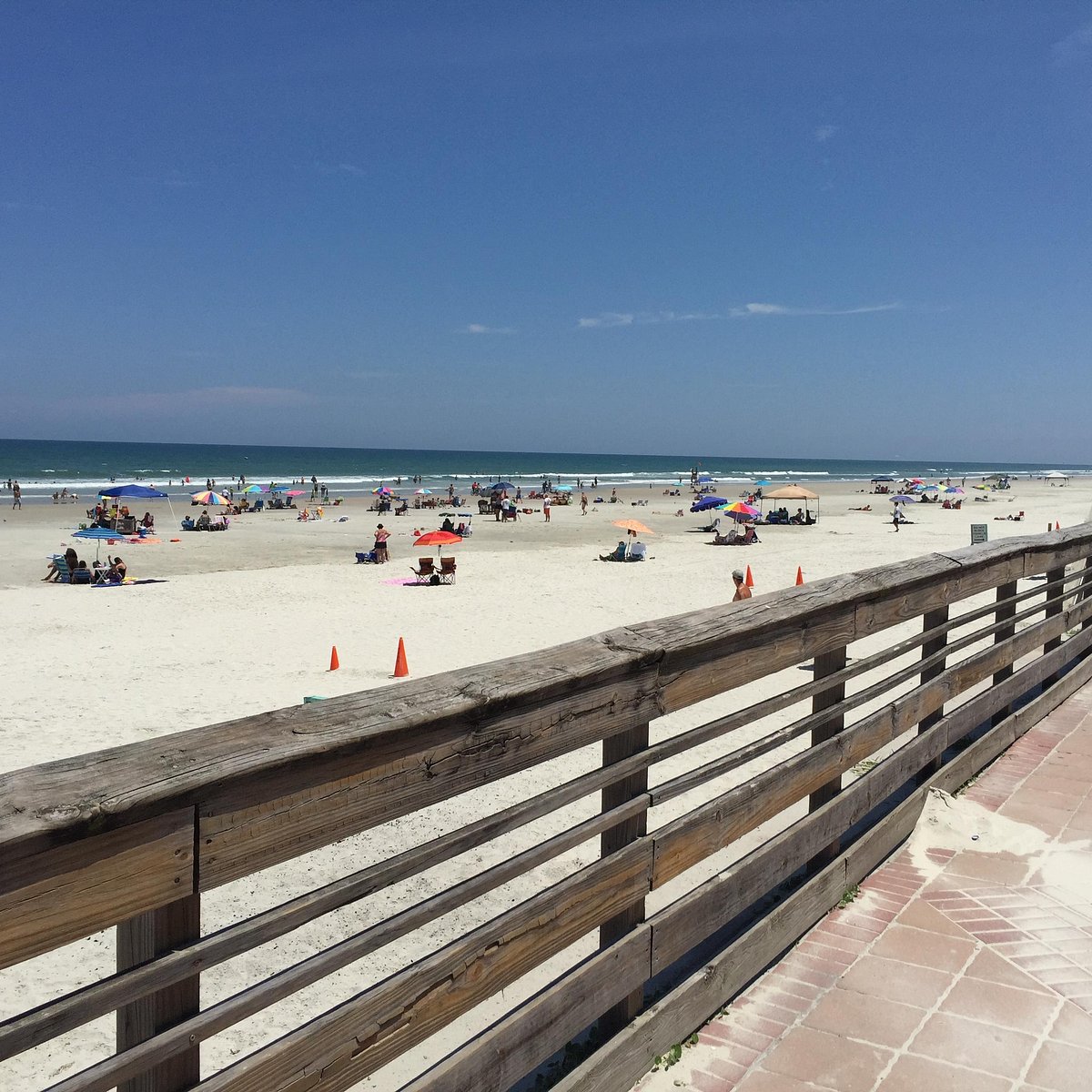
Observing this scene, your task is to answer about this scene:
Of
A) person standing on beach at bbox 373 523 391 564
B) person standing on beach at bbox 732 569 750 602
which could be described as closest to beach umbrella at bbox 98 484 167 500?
person standing on beach at bbox 373 523 391 564

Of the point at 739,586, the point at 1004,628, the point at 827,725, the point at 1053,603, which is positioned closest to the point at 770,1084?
the point at 827,725

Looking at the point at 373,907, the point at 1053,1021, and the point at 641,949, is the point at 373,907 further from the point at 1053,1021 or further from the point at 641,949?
the point at 1053,1021

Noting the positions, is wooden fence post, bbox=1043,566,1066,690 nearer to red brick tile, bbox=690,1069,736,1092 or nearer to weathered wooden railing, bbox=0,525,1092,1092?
weathered wooden railing, bbox=0,525,1092,1092

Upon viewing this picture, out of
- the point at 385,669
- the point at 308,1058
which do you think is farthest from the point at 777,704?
the point at 385,669

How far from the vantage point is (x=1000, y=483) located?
276 feet

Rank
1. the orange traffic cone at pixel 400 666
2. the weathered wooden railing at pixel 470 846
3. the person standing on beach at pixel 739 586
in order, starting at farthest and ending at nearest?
the person standing on beach at pixel 739 586 → the orange traffic cone at pixel 400 666 → the weathered wooden railing at pixel 470 846

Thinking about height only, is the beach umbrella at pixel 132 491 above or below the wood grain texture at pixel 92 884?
below

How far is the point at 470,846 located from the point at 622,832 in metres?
0.64

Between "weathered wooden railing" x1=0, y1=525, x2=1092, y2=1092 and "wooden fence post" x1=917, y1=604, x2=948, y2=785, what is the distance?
19 millimetres

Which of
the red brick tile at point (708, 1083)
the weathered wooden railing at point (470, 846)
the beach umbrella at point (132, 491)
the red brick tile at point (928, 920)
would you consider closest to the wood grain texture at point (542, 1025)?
the weathered wooden railing at point (470, 846)

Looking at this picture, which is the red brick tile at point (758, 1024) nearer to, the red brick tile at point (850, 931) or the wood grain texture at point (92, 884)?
the red brick tile at point (850, 931)

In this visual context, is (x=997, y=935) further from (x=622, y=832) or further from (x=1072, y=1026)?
(x=622, y=832)

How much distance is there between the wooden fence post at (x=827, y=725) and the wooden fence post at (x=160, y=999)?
2.54 metres

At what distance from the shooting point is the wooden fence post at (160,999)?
62.9 inches
